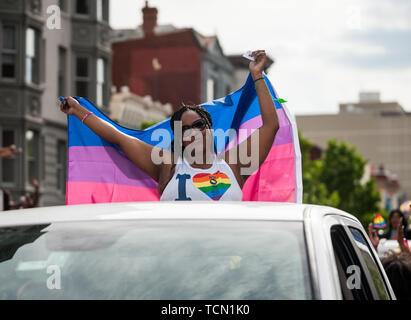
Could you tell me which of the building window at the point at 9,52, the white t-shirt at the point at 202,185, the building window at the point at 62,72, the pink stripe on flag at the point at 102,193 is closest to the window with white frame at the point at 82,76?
the building window at the point at 62,72

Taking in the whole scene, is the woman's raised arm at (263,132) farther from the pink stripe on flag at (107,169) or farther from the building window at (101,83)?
the building window at (101,83)

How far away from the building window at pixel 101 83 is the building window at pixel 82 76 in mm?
550

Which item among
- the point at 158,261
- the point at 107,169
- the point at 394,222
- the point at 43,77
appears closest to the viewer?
the point at 158,261

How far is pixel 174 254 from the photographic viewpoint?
3.20m

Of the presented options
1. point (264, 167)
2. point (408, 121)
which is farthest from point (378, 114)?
point (264, 167)

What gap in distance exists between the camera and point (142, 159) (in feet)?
18.6

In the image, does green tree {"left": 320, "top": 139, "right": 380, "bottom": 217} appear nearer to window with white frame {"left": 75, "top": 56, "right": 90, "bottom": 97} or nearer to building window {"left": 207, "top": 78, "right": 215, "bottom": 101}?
building window {"left": 207, "top": 78, "right": 215, "bottom": 101}

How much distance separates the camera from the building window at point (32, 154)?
29.0 meters

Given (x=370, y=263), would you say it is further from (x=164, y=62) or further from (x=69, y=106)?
(x=164, y=62)

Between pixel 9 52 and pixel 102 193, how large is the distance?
76.2 ft

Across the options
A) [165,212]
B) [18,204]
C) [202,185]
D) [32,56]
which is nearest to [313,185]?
[32,56]

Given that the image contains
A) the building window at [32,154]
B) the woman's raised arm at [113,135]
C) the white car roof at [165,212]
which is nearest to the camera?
the white car roof at [165,212]
